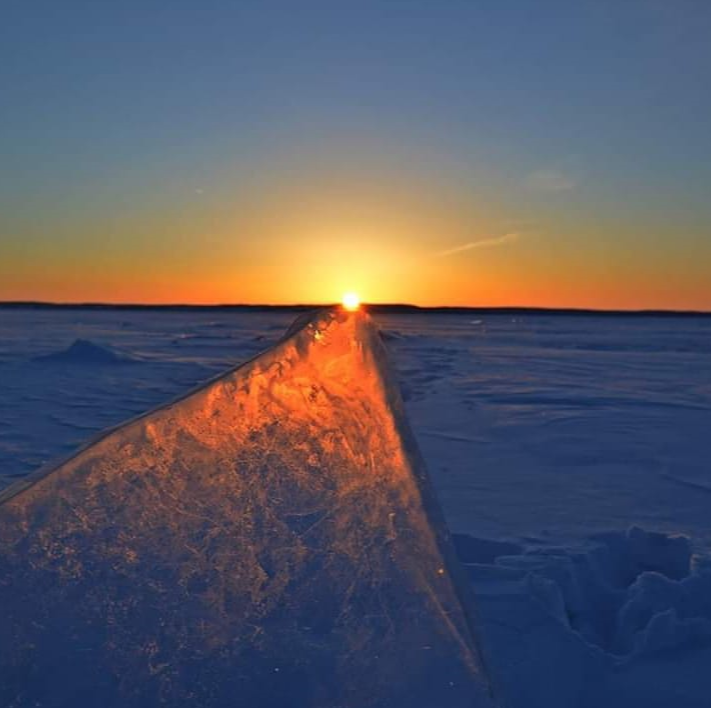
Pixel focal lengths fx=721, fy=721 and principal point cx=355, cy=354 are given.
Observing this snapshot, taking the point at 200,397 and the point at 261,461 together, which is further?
the point at 200,397

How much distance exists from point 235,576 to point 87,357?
12208 mm

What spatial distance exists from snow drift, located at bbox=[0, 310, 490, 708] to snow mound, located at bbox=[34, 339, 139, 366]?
10609 mm

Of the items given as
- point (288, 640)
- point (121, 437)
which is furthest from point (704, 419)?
point (288, 640)

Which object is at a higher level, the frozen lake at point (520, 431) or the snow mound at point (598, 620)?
the frozen lake at point (520, 431)

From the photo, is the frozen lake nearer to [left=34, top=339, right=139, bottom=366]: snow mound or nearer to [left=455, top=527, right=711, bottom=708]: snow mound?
[left=34, top=339, right=139, bottom=366]: snow mound

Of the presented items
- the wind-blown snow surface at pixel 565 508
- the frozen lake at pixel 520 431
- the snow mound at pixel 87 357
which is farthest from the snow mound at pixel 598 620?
the snow mound at pixel 87 357

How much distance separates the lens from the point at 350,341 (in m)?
4.76

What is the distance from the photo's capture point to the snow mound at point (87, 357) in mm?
12516

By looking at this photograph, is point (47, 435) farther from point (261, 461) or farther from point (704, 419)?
point (704, 419)

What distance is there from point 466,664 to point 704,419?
21.4ft

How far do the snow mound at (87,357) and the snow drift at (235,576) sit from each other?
10609 millimetres

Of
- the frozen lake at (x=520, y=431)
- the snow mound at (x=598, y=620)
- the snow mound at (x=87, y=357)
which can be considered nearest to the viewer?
the snow mound at (x=598, y=620)

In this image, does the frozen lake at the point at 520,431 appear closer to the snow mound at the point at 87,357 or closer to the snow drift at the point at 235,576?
the snow mound at the point at 87,357

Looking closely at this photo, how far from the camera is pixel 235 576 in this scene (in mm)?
1641
